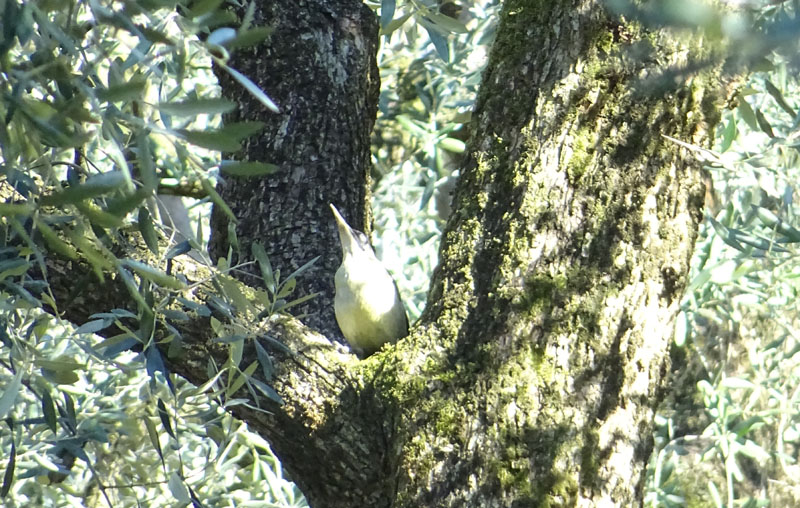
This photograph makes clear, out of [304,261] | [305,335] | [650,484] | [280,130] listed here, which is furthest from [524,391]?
[650,484]

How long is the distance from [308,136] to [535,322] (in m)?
1.18

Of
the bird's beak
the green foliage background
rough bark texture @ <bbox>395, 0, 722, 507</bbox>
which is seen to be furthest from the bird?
rough bark texture @ <bbox>395, 0, 722, 507</bbox>

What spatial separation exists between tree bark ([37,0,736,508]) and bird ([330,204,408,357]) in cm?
52

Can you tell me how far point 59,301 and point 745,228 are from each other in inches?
109

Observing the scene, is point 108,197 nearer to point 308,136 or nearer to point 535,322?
point 535,322

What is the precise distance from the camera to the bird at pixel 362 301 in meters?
3.08

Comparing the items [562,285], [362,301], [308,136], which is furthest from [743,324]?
[562,285]

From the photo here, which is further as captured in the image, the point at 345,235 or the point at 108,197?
the point at 345,235

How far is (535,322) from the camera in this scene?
7.61ft

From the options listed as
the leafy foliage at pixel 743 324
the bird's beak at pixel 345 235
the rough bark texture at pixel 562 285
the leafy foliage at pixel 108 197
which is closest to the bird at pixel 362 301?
the bird's beak at pixel 345 235

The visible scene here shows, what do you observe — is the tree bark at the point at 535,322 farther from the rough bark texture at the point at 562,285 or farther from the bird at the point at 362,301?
the bird at the point at 362,301

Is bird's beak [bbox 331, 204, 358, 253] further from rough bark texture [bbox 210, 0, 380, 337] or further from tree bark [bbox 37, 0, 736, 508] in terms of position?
tree bark [bbox 37, 0, 736, 508]

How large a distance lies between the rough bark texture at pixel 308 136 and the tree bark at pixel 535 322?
607mm

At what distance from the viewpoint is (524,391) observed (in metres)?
2.27
